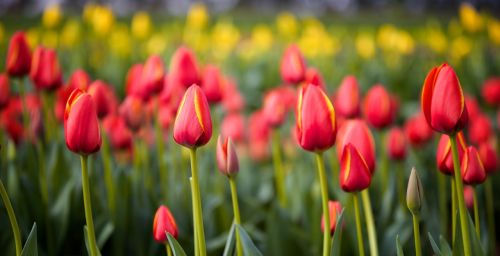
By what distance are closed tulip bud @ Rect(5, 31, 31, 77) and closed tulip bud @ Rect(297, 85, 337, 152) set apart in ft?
3.51

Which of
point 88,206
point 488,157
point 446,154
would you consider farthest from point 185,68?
point 488,157

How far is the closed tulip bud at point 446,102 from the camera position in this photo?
1.00 m

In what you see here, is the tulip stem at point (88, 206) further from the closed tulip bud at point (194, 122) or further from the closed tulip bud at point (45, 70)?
the closed tulip bud at point (45, 70)

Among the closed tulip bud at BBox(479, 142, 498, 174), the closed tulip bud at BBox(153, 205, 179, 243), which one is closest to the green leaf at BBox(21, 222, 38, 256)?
the closed tulip bud at BBox(153, 205, 179, 243)

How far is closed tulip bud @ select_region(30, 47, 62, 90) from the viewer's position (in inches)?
70.2

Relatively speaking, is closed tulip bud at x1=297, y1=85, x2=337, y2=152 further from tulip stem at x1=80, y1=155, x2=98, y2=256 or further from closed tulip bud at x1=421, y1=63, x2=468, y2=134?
tulip stem at x1=80, y1=155, x2=98, y2=256

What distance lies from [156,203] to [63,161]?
393mm

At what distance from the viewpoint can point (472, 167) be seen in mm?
1194

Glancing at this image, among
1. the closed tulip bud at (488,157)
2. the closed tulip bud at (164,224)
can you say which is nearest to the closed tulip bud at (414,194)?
the closed tulip bud at (164,224)

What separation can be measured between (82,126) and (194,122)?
0.22 metres

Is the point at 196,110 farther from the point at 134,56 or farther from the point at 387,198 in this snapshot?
the point at 134,56

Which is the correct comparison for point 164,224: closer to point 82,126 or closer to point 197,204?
point 197,204

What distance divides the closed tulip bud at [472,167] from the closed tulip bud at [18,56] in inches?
53.3

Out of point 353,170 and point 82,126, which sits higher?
point 82,126
